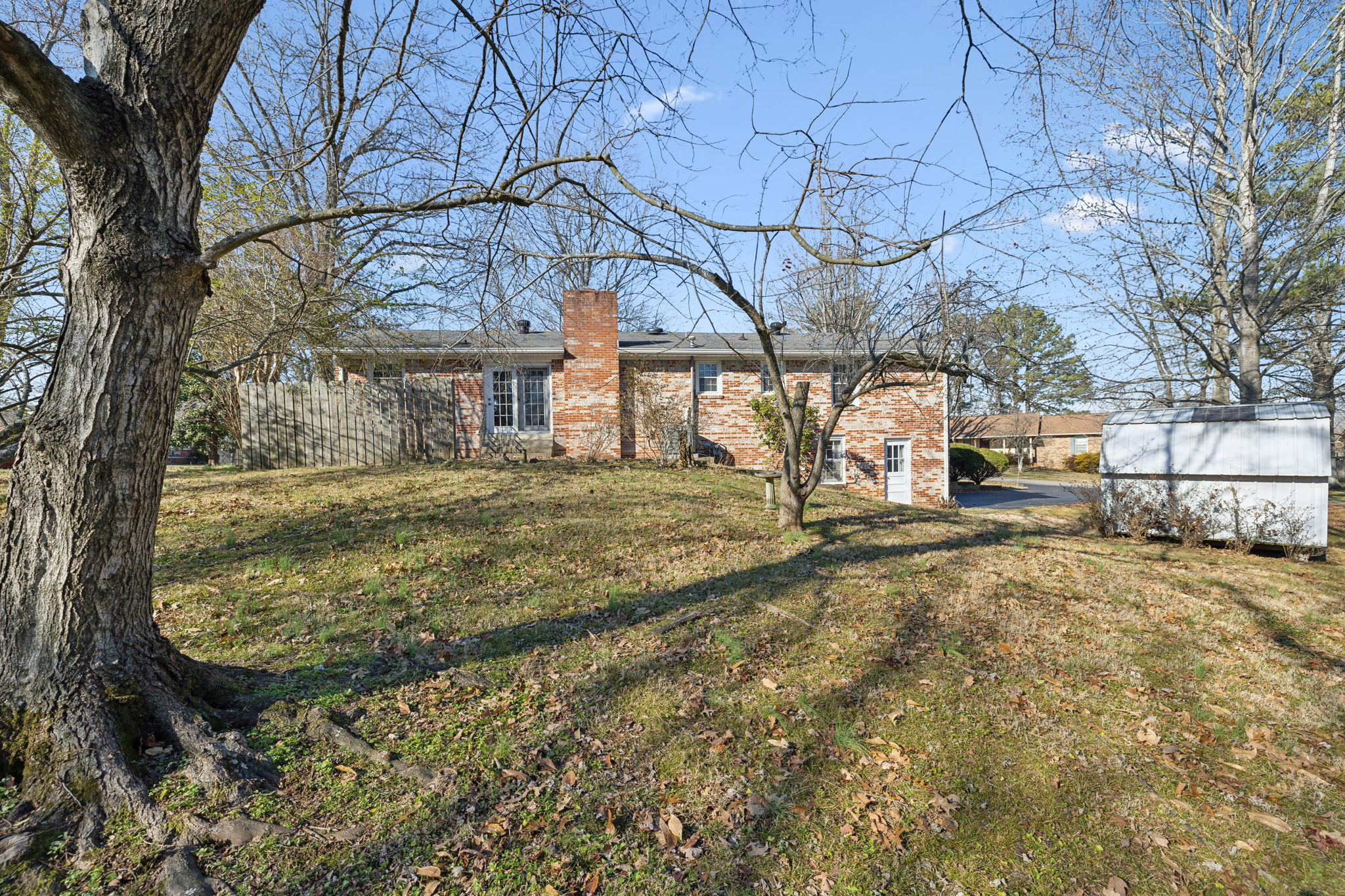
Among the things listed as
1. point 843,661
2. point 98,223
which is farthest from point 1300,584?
point 98,223

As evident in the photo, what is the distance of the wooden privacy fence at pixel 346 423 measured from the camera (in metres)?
13.3

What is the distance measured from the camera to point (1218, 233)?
1106 cm

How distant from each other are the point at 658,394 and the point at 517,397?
3779mm

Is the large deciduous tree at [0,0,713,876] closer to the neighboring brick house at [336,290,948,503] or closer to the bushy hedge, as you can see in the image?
the neighboring brick house at [336,290,948,503]

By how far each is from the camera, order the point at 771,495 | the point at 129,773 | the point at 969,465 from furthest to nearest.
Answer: the point at 969,465 < the point at 771,495 < the point at 129,773

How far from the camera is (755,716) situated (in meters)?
3.68

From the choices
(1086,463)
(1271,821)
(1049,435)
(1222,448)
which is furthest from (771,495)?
(1049,435)

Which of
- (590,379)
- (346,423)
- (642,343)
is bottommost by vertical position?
(346,423)

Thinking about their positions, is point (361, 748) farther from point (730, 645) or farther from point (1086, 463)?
point (1086, 463)

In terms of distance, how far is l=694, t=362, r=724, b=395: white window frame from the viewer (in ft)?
56.1

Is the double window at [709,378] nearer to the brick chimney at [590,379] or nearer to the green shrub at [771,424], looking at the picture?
the green shrub at [771,424]

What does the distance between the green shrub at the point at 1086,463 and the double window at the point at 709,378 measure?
24.8 metres

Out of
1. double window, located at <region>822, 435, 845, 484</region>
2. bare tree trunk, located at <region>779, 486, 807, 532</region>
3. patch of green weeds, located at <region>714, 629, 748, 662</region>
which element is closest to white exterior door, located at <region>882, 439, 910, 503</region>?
double window, located at <region>822, 435, 845, 484</region>

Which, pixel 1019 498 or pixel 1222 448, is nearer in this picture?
pixel 1222 448
